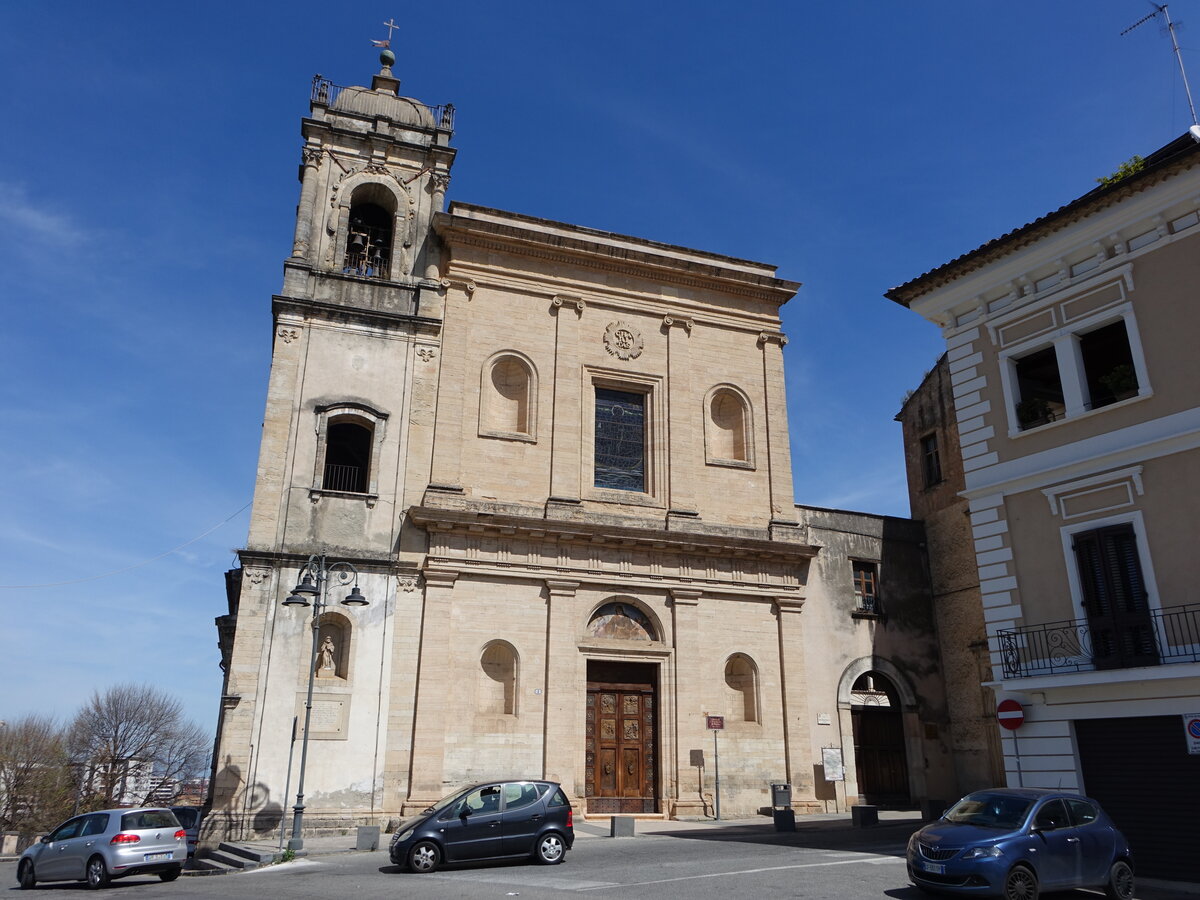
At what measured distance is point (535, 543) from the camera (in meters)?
22.2

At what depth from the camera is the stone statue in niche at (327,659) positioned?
65.1 feet

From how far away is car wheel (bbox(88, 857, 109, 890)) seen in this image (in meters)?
14.2

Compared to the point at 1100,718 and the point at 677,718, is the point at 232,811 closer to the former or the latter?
the point at 677,718

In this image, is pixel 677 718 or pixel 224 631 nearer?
pixel 677 718

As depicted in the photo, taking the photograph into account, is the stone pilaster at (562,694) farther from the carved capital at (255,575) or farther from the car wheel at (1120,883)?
the car wheel at (1120,883)

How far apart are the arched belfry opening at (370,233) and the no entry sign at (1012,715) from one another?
Answer: 17.8m

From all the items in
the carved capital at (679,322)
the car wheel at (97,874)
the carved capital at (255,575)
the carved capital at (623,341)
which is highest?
the carved capital at (679,322)

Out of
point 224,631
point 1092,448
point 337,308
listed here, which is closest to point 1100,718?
point 1092,448

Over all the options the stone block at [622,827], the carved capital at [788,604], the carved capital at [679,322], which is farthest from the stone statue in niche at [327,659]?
the carved capital at [679,322]

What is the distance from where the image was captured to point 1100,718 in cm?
1355

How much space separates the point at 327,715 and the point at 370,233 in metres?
13.1

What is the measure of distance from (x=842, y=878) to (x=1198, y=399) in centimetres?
867

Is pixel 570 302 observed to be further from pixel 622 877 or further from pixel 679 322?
pixel 622 877

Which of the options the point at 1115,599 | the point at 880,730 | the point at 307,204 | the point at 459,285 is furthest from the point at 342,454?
the point at 1115,599
